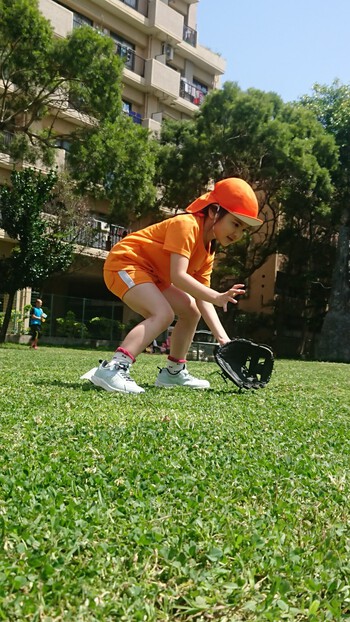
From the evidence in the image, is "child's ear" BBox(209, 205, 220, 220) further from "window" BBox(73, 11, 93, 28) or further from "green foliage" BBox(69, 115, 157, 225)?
"window" BBox(73, 11, 93, 28)

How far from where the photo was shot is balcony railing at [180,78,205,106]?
35.5 meters

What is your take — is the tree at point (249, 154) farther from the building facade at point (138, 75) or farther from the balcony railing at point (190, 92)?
the balcony railing at point (190, 92)

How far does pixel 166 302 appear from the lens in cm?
472

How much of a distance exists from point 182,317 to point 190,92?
109ft

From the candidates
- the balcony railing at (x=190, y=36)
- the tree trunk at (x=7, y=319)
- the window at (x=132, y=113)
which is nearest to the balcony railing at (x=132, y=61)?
the window at (x=132, y=113)

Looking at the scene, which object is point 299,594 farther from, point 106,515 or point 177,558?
point 106,515

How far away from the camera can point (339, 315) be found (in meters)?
28.9

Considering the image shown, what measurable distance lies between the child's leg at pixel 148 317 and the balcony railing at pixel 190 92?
32.9m

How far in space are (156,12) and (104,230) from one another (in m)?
13.1

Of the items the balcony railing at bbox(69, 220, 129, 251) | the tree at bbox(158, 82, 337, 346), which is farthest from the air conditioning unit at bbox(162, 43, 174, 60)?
the balcony railing at bbox(69, 220, 129, 251)

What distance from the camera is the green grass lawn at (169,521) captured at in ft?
3.90

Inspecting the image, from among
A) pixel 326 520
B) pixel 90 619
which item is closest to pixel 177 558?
pixel 90 619

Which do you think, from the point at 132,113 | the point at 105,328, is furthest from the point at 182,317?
the point at 132,113

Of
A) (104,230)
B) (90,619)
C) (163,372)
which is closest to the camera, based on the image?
(90,619)
